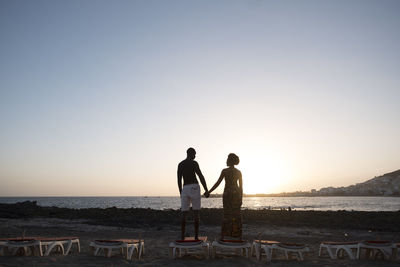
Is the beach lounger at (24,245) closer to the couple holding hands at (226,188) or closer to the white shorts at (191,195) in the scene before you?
the couple holding hands at (226,188)

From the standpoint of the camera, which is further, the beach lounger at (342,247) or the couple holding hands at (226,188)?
the couple holding hands at (226,188)

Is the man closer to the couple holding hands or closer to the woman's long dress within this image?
the couple holding hands

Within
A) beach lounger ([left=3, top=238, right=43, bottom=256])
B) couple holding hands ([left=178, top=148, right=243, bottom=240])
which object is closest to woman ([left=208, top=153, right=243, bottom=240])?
couple holding hands ([left=178, top=148, right=243, bottom=240])

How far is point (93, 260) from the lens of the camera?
7.68m

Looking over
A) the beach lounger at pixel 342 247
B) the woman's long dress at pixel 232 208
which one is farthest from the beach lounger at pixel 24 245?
the beach lounger at pixel 342 247

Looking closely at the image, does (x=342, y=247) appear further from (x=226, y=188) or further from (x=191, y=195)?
(x=191, y=195)

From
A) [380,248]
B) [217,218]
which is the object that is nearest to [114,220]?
[217,218]

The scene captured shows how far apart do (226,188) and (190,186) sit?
1272 mm

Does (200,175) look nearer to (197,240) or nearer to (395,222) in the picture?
(197,240)

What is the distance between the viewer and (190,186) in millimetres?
8414

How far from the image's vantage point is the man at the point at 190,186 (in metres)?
8.34

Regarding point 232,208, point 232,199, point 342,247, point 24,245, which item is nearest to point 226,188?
point 232,199

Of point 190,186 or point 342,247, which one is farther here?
point 190,186

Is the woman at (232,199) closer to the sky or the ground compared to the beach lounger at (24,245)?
closer to the sky
